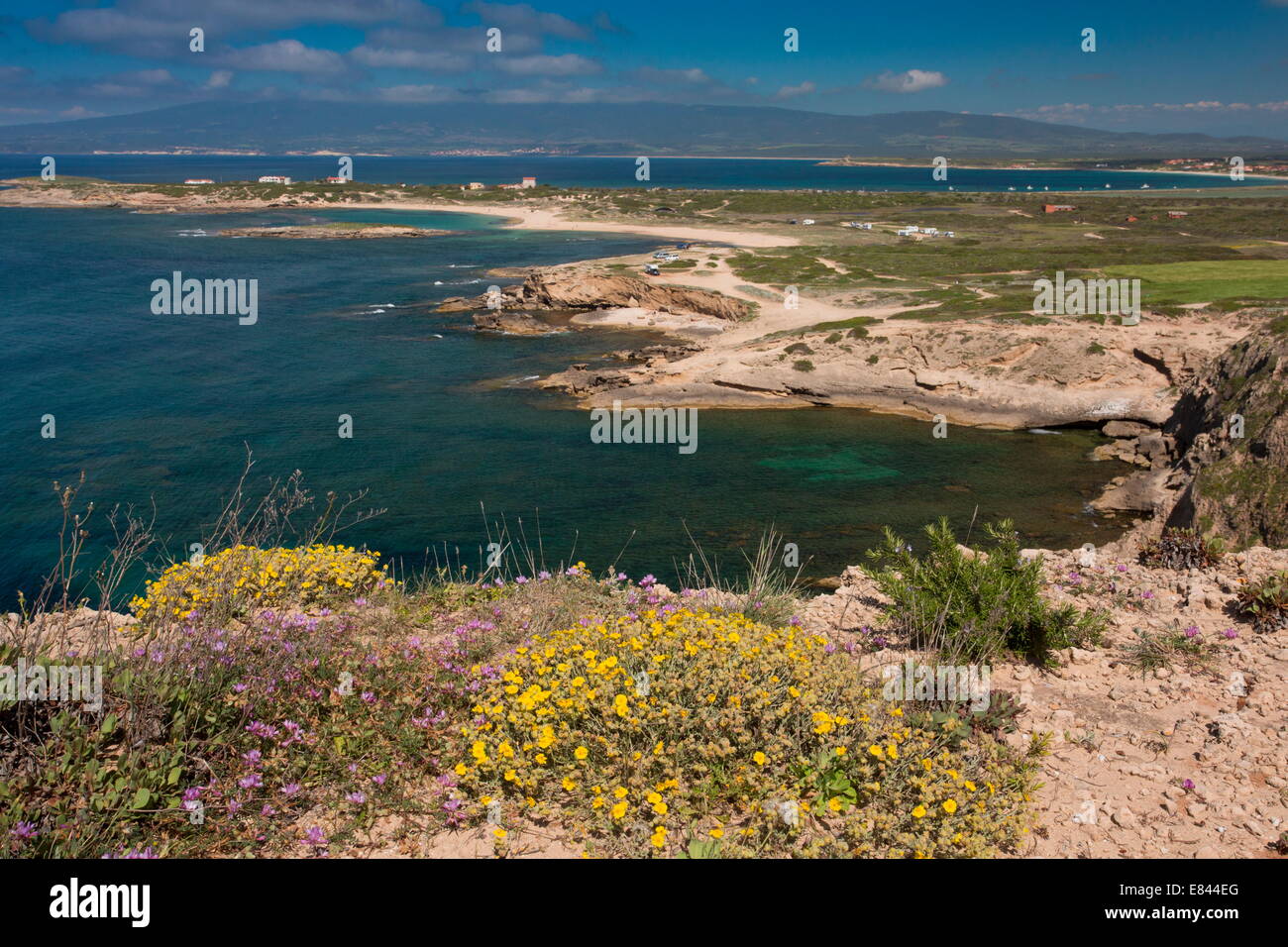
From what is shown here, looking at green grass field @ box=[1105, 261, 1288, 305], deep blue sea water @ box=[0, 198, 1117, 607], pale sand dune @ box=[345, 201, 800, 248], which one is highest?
pale sand dune @ box=[345, 201, 800, 248]

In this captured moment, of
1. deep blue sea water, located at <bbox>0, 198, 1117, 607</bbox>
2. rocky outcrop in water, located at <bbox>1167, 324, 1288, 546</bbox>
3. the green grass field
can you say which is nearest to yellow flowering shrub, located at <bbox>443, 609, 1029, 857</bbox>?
deep blue sea water, located at <bbox>0, 198, 1117, 607</bbox>

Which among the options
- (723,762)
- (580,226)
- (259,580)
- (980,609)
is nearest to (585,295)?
(259,580)

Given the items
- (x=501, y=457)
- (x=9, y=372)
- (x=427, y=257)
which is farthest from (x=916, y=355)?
(x=427, y=257)

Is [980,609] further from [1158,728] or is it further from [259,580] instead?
[259,580]

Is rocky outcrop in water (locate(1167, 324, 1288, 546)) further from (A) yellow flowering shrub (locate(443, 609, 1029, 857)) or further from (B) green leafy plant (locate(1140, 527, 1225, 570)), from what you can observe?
(A) yellow flowering shrub (locate(443, 609, 1029, 857))

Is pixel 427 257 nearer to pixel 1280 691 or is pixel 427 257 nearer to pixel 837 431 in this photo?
pixel 837 431

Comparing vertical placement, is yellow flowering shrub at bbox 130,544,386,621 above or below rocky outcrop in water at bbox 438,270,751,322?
below
